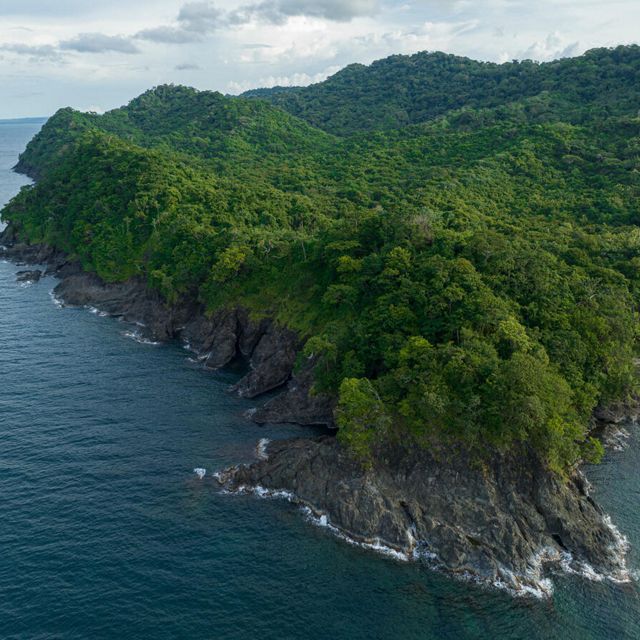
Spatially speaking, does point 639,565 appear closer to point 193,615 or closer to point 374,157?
point 193,615

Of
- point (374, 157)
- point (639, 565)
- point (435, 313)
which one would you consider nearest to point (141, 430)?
point (435, 313)

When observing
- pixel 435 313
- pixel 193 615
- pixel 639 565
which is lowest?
pixel 639 565

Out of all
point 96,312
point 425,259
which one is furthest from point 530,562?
point 96,312

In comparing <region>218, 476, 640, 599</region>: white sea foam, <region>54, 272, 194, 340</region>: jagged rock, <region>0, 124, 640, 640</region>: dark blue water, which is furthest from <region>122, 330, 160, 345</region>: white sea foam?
<region>218, 476, 640, 599</region>: white sea foam

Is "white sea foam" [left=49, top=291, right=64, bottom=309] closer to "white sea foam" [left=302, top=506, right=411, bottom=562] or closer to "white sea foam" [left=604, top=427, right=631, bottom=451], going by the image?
"white sea foam" [left=302, top=506, right=411, bottom=562]

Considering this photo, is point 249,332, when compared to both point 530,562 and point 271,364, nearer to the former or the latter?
point 271,364

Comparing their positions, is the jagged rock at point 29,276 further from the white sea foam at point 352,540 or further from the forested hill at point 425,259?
the white sea foam at point 352,540
